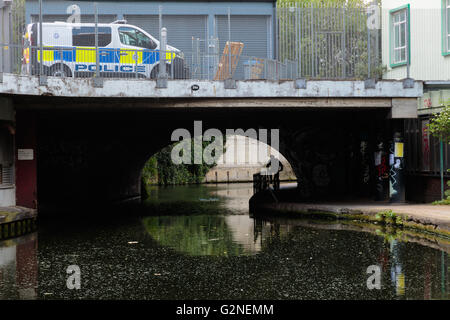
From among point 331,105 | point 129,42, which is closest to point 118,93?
point 129,42

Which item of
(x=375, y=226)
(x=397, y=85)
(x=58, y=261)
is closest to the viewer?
(x=58, y=261)

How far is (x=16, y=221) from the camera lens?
15.5m

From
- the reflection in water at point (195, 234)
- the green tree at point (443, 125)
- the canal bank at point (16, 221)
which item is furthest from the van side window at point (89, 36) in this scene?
the green tree at point (443, 125)

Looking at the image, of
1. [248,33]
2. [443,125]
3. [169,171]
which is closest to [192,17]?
[248,33]

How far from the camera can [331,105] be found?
672 inches

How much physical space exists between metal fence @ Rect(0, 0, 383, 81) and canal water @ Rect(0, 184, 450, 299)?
3.83 m

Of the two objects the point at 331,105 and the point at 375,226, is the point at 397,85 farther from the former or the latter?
the point at 375,226

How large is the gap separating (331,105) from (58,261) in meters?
8.44

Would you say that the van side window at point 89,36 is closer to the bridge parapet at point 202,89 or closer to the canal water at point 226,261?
the bridge parapet at point 202,89

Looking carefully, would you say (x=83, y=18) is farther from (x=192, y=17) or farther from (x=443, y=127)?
(x=443, y=127)

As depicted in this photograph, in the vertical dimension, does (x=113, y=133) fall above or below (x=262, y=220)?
above

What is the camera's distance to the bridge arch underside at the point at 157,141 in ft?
62.1

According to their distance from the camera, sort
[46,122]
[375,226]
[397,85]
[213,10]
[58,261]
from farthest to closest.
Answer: [46,122] < [213,10] < [397,85] < [375,226] < [58,261]

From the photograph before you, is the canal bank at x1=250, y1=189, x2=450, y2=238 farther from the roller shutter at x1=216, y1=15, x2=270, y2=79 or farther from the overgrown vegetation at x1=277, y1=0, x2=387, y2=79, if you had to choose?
the roller shutter at x1=216, y1=15, x2=270, y2=79
